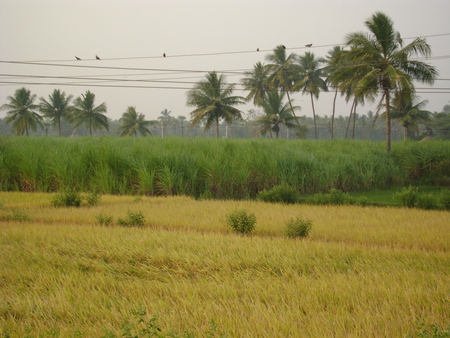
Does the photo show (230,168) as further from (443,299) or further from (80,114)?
(80,114)

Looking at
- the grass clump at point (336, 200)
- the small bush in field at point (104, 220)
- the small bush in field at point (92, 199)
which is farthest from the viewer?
the grass clump at point (336, 200)

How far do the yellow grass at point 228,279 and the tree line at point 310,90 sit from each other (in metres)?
11.6

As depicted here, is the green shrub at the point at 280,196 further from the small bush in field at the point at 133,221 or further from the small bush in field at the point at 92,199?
the small bush in field at the point at 133,221

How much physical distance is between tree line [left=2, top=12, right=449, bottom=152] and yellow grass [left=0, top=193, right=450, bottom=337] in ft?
37.9

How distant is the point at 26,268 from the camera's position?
481cm

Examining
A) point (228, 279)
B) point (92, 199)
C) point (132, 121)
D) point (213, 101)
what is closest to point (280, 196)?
point (92, 199)

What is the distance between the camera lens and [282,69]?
3606 cm

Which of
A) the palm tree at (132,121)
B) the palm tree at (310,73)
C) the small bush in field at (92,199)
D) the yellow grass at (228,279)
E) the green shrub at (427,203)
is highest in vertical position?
the palm tree at (310,73)

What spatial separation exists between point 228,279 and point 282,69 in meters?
33.7

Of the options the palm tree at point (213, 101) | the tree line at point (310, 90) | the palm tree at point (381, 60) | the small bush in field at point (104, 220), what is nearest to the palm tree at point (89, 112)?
the tree line at point (310, 90)

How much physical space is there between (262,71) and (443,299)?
35.4 m

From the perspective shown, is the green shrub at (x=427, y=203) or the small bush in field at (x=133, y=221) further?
the green shrub at (x=427, y=203)

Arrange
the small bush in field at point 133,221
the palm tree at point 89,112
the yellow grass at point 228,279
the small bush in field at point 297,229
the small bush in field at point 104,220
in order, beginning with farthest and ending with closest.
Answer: the palm tree at point 89,112, the small bush in field at point 104,220, the small bush in field at point 133,221, the small bush in field at point 297,229, the yellow grass at point 228,279

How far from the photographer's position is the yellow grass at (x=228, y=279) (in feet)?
10.9
